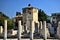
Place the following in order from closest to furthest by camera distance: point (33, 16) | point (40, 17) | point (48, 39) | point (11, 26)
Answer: point (48, 39), point (33, 16), point (11, 26), point (40, 17)

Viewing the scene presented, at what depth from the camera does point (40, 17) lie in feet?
139

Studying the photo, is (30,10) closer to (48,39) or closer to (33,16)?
(33,16)

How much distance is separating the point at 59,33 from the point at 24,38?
2.92m

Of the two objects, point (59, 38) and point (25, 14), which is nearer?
point (59, 38)

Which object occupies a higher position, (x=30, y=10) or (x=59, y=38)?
(x=30, y=10)

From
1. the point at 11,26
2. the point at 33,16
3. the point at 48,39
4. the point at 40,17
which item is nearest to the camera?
the point at 48,39

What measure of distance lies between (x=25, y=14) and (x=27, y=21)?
44.6 inches

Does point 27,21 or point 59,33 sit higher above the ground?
point 27,21

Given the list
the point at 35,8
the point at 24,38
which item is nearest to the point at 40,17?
the point at 35,8

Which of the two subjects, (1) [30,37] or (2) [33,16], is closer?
(1) [30,37]

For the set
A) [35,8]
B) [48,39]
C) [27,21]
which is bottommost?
[48,39]

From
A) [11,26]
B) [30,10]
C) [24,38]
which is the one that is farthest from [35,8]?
[24,38]

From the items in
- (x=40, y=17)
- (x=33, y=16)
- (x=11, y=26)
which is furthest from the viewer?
(x=40, y=17)

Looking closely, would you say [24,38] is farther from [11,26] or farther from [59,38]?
[11,26]
